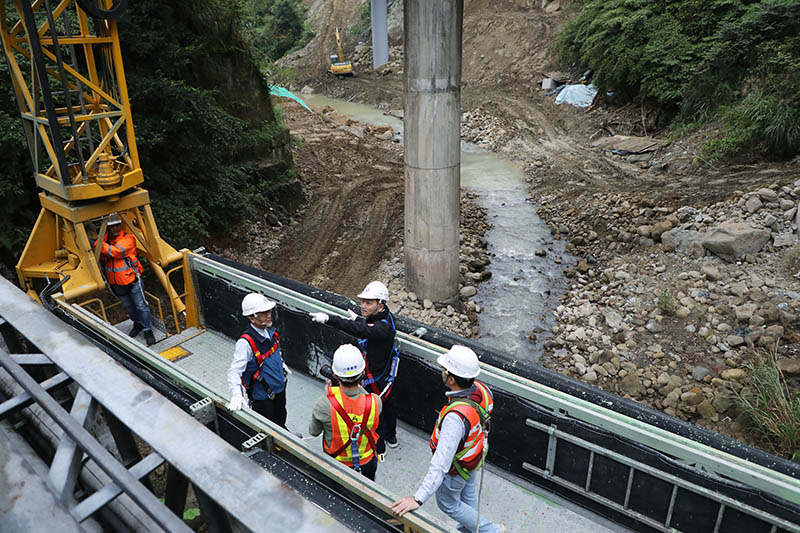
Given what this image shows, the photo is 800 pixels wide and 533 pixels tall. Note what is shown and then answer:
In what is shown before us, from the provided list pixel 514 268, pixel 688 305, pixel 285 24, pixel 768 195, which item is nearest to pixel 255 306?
pixel 688 305

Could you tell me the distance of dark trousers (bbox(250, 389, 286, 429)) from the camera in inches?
179

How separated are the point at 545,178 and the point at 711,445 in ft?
47.4

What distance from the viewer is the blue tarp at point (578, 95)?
22.7m

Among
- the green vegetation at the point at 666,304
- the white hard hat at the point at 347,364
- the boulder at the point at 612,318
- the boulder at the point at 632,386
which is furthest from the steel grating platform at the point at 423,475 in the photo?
the green vegetation at the point at 666,304

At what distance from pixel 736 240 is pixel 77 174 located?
10670 millimetres

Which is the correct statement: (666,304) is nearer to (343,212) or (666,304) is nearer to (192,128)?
(343,212)

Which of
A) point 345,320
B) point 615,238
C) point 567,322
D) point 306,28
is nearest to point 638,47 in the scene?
point 615,238

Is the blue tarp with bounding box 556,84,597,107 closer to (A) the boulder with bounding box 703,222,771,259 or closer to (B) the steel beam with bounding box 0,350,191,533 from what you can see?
(A) the boulder with bounding box 703,222,771,259

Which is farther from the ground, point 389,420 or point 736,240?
point 736,240

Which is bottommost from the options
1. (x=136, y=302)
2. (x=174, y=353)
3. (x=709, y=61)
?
(x=174, y=353)

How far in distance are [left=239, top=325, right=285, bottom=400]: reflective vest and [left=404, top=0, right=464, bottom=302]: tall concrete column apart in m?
6.13

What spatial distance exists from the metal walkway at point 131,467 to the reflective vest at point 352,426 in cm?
156

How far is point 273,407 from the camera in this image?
15.4 ft

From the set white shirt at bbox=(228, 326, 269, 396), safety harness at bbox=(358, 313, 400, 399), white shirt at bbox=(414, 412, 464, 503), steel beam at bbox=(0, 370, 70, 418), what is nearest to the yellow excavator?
safety harness at bbox=(358, 313, 400, 399)
